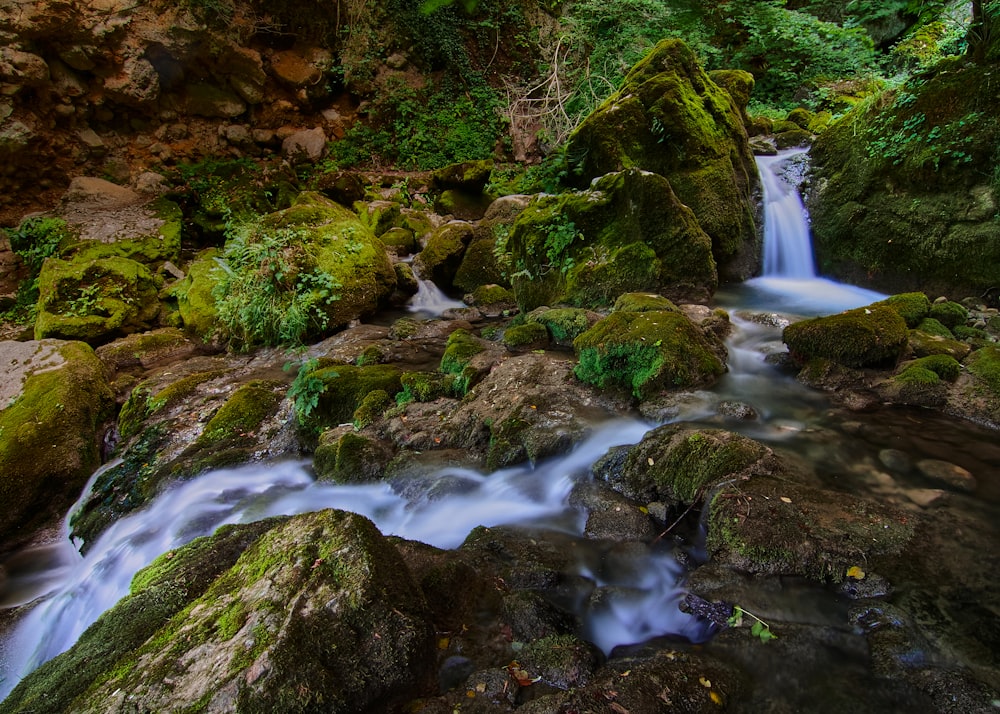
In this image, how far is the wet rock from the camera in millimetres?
3209

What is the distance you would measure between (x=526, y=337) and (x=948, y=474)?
153 inches

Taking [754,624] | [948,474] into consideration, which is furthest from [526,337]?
[754,624]

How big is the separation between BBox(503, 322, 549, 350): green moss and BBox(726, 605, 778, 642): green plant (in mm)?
3841

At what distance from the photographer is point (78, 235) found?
9883 mm

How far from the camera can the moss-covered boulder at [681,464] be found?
10.5ft

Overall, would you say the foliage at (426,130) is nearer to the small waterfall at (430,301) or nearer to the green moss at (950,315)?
the small waterfall at (430,301)

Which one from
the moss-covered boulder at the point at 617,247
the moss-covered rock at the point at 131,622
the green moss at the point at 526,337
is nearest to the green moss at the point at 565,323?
the green moss at the point at 526,337

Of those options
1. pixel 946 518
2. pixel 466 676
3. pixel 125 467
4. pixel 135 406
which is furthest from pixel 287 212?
pixel 946 518

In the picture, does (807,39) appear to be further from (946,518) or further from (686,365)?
(946,518)

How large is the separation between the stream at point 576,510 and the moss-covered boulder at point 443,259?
547 centimetres

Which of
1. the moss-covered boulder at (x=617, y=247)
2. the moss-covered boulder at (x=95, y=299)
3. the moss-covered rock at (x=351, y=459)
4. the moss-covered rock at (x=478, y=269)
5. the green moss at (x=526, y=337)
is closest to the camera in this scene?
the moss-covered rock at (x=351, y=459)

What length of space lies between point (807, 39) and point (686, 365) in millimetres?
13427

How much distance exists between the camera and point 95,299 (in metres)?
8.05

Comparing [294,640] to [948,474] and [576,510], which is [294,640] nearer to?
[576,510]
